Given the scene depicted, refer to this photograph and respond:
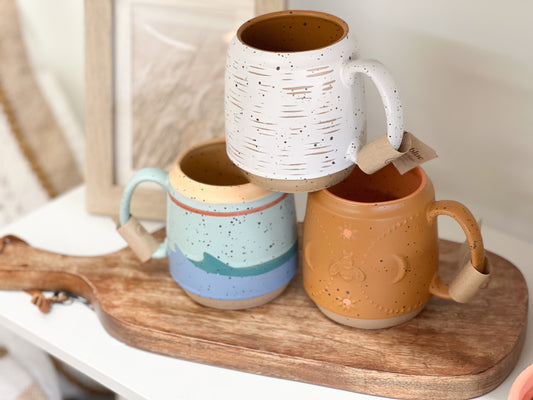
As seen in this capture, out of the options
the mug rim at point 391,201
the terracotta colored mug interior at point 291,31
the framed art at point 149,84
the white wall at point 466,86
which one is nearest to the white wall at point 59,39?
the framed art at point 149,84

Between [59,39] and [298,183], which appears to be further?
[59,39]

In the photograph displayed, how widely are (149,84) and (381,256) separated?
0.40m

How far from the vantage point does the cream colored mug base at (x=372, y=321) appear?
660mm

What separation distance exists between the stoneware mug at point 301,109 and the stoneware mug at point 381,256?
0.05 meters

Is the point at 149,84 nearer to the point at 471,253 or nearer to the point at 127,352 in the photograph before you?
the point at 127,352

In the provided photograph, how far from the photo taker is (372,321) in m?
0.66

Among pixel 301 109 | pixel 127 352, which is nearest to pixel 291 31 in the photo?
pixel 301 109

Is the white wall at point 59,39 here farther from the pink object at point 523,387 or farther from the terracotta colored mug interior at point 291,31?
the pink object at point 523,387

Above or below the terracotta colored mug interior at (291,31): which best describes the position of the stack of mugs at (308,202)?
below

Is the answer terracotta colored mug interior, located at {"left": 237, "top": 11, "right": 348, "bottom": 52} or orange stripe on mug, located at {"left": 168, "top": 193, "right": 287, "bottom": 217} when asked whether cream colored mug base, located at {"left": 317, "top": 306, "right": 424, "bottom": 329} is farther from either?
terracotta colored mug interior, located at {"left": 237, "top": 11, "right": 348, "bottom": 52}

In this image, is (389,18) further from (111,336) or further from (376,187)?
(111,336)

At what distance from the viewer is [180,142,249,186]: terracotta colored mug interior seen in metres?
0.73

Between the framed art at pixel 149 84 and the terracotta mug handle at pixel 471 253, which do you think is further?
the framed art at pixel 149 84

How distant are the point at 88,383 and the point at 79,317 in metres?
0.41
